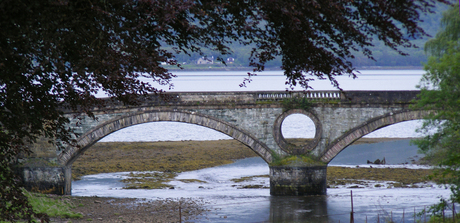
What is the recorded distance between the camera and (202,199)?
92.3 feet

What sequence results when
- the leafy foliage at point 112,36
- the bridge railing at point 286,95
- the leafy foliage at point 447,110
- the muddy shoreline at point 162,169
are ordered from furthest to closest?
1. the bridge railing at point 286,95
2. the muddy shoreline at point 162,169
3. the leafy foliage at point 447,110
4. the leafy foliage at point 112,36

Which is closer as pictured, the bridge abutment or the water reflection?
the water reflection

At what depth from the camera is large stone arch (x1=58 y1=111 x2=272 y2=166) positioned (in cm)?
2806

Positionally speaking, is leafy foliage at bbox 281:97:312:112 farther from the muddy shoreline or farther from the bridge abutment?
the bridge abutment

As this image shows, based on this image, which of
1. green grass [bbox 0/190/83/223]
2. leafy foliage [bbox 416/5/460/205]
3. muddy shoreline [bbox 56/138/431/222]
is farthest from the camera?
muddy shoreline [bbox 56/138/431/222]

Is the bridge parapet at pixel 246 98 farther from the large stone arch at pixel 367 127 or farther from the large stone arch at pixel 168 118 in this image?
the large stone arch at pixel 367 127

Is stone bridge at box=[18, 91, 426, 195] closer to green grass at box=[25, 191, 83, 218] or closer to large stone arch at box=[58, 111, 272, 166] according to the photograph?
large stone arch at box=[58, 111, 272, 166]

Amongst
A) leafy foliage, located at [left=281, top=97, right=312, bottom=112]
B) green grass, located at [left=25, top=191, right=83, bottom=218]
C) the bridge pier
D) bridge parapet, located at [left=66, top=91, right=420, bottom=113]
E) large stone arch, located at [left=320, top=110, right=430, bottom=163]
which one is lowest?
green grass, located at [left=25, top=191, right=83, bottom=218]

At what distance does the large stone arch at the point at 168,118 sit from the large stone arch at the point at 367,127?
3548 millimetres

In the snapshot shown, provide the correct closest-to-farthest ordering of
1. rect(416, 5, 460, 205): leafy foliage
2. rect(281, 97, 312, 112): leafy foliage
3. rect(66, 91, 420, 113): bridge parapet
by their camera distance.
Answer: rect(416, 5, 460, 205): leafy foliage < rect(66, 91, 420, 113): bridge parapet < rect(281, 97, 312, 112): leafy foliage

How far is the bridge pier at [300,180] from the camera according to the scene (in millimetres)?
26922

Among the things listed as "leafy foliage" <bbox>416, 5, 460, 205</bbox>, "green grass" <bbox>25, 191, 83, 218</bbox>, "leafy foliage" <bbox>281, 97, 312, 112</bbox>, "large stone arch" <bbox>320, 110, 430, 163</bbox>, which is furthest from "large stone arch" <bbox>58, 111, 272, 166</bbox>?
"leafy foliage" <bbox>416, 5, 460, 205</bbox>

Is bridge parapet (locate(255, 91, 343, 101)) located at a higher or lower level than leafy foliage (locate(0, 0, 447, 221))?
higher

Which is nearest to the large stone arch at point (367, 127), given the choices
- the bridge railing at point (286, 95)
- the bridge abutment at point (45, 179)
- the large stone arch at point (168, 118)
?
the bridge railing at point (286, 95)
